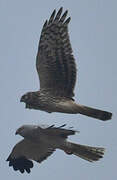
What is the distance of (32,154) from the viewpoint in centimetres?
1050

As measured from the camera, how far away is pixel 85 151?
32.3ft

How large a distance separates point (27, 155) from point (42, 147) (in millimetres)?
350

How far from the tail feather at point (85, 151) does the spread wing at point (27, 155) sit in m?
0.88

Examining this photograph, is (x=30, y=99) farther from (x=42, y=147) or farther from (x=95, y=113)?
(x=95, y=113)

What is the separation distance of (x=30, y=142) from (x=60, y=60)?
170 cm

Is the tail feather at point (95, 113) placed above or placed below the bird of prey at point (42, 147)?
above

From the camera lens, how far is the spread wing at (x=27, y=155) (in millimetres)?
10391

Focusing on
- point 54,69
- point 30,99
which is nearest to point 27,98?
point 30,99

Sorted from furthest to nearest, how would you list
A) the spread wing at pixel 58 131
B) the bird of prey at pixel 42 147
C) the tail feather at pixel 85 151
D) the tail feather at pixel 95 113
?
the tail feather at pixel 85 151 → the tail feather at pixel 95 113 → the bird of prey at pixel 42 147 → the spread wing at pixel 58 131

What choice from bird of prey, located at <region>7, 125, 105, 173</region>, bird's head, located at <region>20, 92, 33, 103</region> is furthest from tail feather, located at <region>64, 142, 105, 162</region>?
bird's head, located at <region>20, 92, 33, 103</region>

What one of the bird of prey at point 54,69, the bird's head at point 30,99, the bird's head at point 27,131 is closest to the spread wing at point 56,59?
the bird of prey at point 54,69

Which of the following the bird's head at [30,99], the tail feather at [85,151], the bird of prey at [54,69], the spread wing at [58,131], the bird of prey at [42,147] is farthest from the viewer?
the bird's head at [30,99]

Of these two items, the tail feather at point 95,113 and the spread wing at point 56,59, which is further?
the spread wing at point 56,59

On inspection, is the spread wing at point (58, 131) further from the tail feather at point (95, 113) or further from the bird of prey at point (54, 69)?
the bird of prey at point (54, 69)
